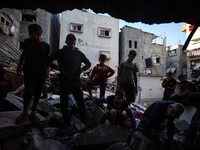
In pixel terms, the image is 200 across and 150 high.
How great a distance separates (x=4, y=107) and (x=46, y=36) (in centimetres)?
1042

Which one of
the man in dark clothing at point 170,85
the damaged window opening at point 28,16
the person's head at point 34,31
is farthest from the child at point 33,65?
the damaged window opening at point 28,16

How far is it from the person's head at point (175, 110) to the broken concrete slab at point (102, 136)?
2.84ft

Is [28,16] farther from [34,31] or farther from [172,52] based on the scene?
[172,52]

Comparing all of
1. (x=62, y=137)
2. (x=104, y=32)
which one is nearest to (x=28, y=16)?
(x=104, y=32)

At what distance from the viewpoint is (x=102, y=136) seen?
7.08ft

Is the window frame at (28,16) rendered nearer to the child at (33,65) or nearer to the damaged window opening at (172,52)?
the child at (33,65)

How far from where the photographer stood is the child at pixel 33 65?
2.17 m

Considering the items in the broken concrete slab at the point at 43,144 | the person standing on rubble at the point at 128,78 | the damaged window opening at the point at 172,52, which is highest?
the damaged window opening at the point at 172,52

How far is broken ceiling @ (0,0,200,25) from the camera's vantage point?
164 cm

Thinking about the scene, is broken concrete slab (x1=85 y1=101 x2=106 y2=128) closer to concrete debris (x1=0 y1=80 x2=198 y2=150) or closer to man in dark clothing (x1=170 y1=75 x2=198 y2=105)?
concrete debris (x1=0 y1=80 x2=198 y2=150)

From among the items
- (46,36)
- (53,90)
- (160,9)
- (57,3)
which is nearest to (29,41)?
(57,3)

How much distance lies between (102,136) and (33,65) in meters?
1.76

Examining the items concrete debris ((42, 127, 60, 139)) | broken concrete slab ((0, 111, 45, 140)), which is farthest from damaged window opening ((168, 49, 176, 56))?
broken concrete slab ((0, 111, 45, 140))

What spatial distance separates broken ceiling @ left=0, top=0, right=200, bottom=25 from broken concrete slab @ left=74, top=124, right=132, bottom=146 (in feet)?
6.33
